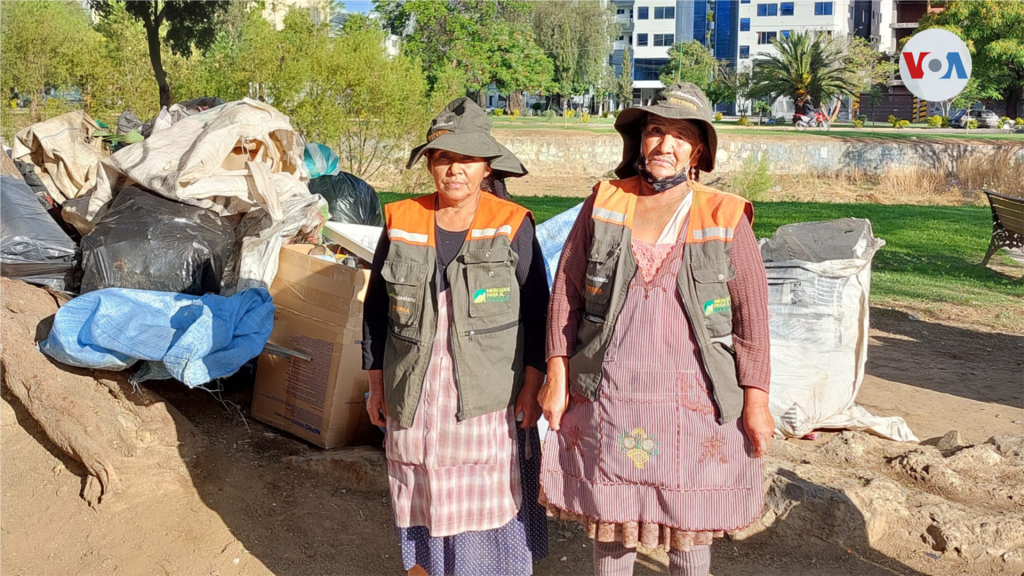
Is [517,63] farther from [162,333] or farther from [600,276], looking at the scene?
[600,276]

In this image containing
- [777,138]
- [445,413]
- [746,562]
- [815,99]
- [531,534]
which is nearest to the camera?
[445,413]

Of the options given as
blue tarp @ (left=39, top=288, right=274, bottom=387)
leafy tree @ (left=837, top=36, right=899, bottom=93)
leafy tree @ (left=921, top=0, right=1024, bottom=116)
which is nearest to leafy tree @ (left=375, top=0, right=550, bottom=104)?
leafy tree @ (left=837, top=36, right=899, bottom=93)

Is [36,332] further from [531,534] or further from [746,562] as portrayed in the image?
[746,562]

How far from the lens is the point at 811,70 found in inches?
1517

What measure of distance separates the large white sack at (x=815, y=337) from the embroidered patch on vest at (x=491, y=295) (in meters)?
1.90

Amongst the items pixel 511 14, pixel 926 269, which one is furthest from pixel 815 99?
pixel 926 269

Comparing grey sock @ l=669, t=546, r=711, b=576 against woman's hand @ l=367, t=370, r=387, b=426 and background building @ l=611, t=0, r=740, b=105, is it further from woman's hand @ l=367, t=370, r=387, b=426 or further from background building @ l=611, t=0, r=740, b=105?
background building @ l=611, t=0, r=740, b=105

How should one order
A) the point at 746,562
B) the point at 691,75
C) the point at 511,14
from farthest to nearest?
the point at 691,75 < the point at 511,14 < the point at 746,562

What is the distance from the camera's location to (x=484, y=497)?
97.1 inches

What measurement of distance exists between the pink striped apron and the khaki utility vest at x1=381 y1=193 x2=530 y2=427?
0.98 ft

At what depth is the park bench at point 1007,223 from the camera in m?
8.08

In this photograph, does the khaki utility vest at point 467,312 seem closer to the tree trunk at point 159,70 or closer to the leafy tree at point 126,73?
the tree trunk at point 159,70

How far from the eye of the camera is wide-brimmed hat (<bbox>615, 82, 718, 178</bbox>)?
7.20 feet

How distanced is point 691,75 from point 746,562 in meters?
56.0
